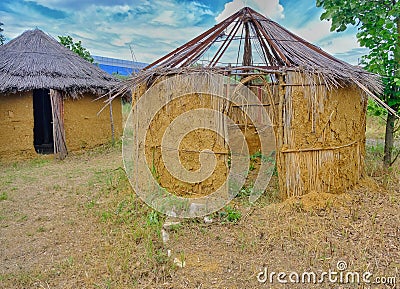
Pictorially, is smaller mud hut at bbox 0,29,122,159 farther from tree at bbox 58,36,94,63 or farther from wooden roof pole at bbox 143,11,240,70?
wooden roof pole at bbox 143,11,240,70

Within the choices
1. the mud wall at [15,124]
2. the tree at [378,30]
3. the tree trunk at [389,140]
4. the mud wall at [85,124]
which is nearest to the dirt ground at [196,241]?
the tree trunk at [389,140]

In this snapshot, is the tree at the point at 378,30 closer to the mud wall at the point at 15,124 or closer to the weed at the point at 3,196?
the weed at the point at 3,196

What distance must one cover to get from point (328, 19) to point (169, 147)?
13.9 ft

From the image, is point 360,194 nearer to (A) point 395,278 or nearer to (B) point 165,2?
(A) point 395,278

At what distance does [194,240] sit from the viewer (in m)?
4.40

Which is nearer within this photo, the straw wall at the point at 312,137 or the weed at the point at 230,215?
the weed at the point at 230,215

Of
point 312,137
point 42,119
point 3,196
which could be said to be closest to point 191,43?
point 312,137

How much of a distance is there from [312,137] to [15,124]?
26.5ft

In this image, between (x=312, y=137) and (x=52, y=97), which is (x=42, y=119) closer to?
(x=52, y=97)

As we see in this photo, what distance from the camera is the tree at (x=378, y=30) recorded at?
6.25 meters

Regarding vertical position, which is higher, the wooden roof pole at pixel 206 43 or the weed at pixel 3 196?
the wooden roof pole at pixel 206 43

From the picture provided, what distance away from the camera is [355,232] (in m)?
4.38

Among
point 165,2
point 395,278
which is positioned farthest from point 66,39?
point 395,278

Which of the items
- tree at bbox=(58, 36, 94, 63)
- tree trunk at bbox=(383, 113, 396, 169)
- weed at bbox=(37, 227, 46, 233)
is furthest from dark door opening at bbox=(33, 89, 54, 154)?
tree trunk at bbox=(383, 113, 396, 169)
